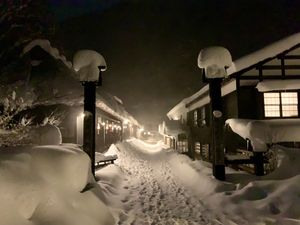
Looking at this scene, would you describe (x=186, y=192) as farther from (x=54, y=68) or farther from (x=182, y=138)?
(x=182, y=138)

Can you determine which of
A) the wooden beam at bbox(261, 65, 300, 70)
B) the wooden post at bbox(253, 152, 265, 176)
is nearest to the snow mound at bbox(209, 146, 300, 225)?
the wooden post at bbox(253, 152, 265, 176)

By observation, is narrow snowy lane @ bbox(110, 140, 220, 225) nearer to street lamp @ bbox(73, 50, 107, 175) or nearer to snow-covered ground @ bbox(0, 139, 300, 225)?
snow-covered ground @ bbox(0, 139, 300, 225)

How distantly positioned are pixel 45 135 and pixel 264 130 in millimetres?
9383

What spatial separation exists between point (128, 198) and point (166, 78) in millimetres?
86574

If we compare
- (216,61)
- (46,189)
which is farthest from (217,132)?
(46,189)

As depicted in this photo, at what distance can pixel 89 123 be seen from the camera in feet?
33.3

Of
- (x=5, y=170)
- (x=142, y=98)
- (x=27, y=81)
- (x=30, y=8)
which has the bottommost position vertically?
(x=5, y=170)

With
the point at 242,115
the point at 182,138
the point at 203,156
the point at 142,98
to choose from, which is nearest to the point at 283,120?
the point at 242,115

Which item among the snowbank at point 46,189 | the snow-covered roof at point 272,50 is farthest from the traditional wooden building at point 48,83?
the snowbank at point 46,189

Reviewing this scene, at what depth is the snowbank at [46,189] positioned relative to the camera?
4008 millimetres

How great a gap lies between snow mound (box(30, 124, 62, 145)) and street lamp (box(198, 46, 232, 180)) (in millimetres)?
6949

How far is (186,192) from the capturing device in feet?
32.9

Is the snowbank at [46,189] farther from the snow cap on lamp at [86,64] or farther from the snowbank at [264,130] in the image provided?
the snowbank at [264,130]

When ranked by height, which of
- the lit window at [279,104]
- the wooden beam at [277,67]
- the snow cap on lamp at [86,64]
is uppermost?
the wooden beam at [277,67]
